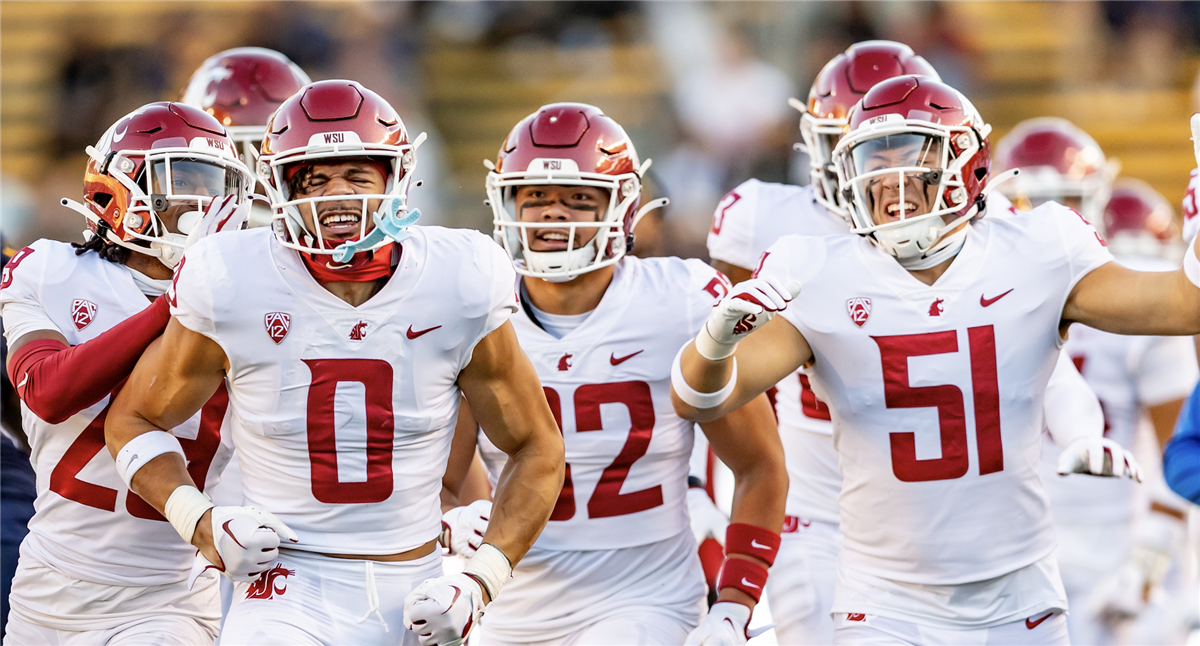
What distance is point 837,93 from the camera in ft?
14.6

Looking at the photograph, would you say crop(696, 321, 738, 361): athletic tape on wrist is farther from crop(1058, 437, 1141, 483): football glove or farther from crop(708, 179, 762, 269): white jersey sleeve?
crop(708, 179, 762, 269): white jersey sleeve

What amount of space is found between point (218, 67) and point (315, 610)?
2554 millimetres

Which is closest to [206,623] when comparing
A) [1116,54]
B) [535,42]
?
[535,42]

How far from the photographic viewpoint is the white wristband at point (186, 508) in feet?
9.59

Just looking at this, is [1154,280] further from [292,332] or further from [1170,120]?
[1170,120]

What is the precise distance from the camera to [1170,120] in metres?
10.0

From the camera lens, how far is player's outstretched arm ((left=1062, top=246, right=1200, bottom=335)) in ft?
10.0

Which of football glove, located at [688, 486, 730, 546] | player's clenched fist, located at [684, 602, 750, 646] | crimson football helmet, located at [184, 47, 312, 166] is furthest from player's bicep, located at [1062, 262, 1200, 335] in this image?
crimson football helmet, located at [184, 47, 312, 166]

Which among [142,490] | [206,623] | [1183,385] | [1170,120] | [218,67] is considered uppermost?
[218,67]

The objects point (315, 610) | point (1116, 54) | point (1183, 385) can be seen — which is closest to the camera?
point (315, 610)

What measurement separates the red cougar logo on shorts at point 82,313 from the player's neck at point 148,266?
0.16m

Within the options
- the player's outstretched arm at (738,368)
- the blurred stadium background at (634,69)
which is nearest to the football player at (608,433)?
the player's outstretched arm at (738,368)

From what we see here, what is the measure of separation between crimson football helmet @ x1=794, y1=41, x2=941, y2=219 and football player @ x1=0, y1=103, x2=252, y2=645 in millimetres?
1853

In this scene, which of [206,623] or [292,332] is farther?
[206,623]
